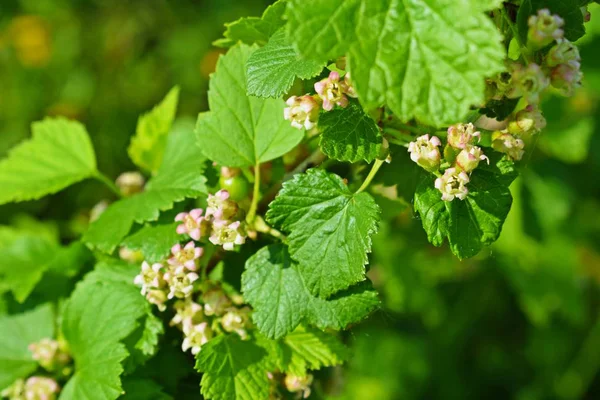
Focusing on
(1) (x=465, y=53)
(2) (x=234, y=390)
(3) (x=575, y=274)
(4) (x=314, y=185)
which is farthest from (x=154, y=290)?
(3) (x=575, y=274)

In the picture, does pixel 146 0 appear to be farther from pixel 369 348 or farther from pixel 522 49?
pixel 522 49

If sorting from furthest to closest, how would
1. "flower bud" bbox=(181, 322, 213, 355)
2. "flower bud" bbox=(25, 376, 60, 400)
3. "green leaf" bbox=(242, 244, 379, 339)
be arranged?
"flower bud" bbox=(25, 376, 60, 400)
"flower bud" bbox=(181, 322, 213, 355)
"green leaf" bbox=(242, 244, 379, 339)

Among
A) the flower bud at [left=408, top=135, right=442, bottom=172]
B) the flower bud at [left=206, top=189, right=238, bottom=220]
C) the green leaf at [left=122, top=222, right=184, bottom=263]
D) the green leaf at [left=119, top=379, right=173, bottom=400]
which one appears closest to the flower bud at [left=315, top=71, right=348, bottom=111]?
the flower bud at [left=408, top=135, right=442, bottom=172]

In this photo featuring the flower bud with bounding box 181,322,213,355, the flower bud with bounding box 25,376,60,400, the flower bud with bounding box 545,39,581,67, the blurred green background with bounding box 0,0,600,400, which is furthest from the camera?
the blurred green background with bounding box 0,0,600,400

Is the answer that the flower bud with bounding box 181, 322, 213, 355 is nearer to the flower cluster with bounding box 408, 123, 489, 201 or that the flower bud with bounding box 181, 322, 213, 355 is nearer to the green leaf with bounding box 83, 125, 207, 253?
the green leaf with bounding box 83, 125, 207, 253

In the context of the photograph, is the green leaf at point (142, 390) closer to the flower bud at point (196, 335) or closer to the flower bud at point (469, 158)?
the flower bud at point (196, 335)
